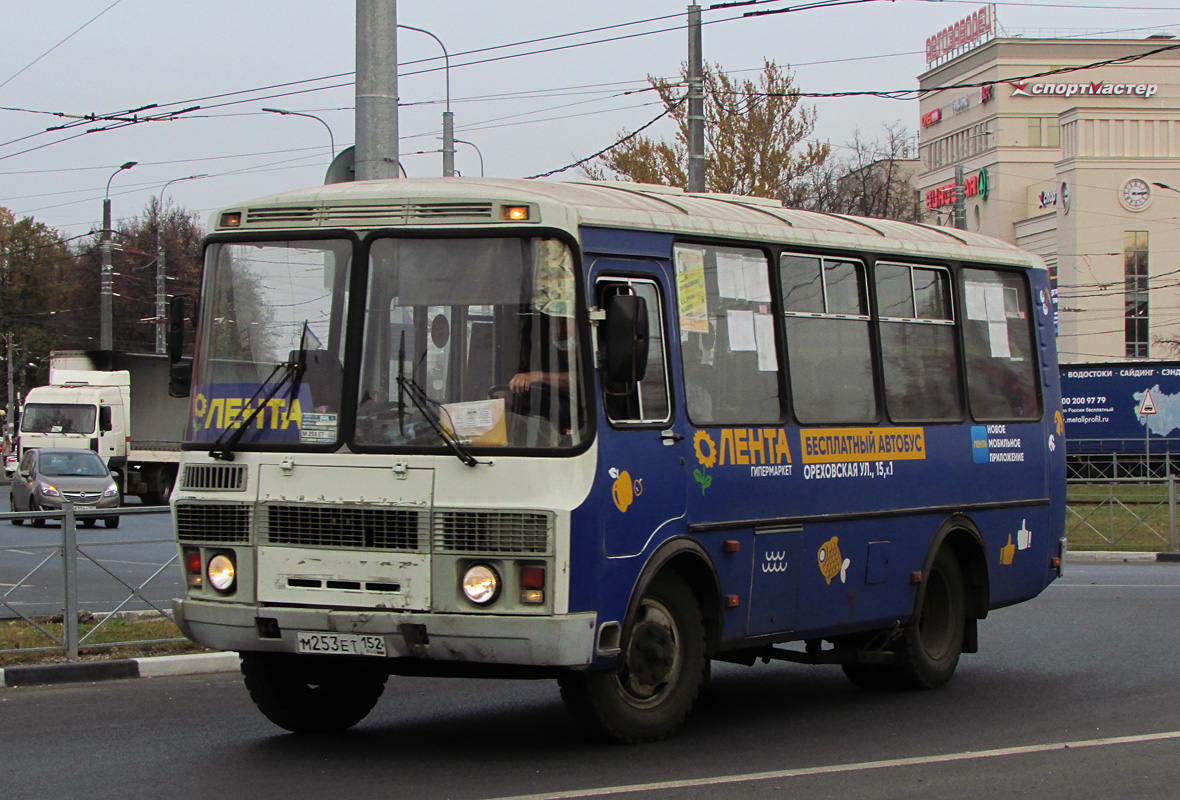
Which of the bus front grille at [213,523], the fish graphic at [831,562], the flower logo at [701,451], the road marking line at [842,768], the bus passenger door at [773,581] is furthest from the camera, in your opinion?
the fish graphic at [831,562]

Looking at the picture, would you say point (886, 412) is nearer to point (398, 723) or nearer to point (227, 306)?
point (398, 723)

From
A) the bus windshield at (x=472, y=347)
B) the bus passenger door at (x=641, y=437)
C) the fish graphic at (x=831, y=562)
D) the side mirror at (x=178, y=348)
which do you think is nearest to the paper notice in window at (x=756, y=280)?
the bus passenger door at (x=641, y=437)

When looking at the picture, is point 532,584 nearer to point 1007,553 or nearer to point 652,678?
point 652,678

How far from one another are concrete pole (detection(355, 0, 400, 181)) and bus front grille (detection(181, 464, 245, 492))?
16.0ft

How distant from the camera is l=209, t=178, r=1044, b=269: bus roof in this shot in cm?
780

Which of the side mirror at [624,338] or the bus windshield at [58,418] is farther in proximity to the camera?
the bus windshield at [58,418]

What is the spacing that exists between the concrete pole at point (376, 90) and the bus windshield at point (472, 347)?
501cm

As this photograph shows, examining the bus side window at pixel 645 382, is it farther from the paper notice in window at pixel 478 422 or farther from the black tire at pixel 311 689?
the black tire at pixel 311 689

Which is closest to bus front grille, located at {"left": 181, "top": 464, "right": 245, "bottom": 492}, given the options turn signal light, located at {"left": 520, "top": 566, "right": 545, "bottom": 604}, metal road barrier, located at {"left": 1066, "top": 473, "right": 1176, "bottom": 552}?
turn signal light, located at {"left": 520, "top": 566, "right": 545, "bottom": 604}

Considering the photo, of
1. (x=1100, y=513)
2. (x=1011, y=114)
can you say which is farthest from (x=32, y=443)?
(x=1011, y=114)

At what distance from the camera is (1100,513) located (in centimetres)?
2539

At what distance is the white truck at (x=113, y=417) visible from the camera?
40.9 m

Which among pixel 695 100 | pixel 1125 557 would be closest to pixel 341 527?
pixel 695 100

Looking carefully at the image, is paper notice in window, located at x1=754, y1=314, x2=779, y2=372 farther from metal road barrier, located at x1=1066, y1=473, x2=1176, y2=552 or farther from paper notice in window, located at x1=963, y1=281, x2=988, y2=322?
metal road barrier, located at x1=1066, y1=473, x2=1176, y2=552
